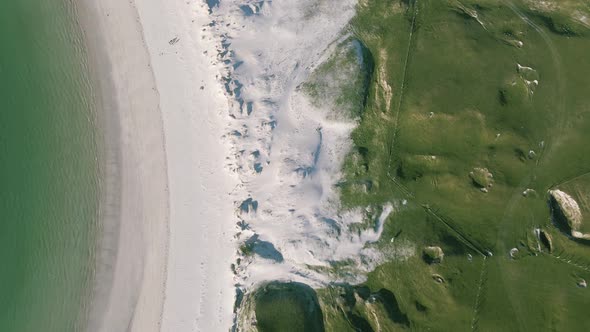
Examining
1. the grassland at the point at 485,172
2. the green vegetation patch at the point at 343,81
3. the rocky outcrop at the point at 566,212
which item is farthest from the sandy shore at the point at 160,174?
the rocky outcrop at the point at 566,212

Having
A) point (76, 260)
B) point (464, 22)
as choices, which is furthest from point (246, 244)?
point (464, 22)

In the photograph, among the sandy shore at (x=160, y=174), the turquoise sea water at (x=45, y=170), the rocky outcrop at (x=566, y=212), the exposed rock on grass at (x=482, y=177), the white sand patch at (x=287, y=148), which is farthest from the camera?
the turquoise sea water at (x=45, y=170)

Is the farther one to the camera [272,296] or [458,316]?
[272,296]

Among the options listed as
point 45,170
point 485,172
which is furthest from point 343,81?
point 45,170

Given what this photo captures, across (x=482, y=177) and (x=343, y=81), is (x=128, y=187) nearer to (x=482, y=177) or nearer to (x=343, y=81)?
(x=343, y=81)

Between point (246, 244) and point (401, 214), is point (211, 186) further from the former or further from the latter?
point (401, 214)

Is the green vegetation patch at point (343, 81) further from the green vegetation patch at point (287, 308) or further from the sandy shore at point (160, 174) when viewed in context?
the green vegetation patch at point (287, 308)
